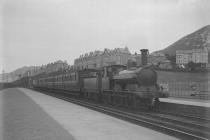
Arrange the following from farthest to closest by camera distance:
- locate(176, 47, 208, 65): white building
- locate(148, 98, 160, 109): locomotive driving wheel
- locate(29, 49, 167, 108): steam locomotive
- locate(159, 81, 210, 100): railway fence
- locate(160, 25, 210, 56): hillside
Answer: locate(176, 47, 208, 65): white building → locate(160, 25, 210, 56): hillside → locate(159, 81, 210, 100): railway fence → locate(148, 98, 160, 109): locomotive driving wheel → locate(29, 49, 167, 108): steam locomotive

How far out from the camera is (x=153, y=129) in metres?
9.93

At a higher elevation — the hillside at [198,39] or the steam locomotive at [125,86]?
the hillside at [198,39]

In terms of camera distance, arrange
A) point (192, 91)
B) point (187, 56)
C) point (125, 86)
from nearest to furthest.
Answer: point (125, 86) → point (192, 91) → point (187, 56)

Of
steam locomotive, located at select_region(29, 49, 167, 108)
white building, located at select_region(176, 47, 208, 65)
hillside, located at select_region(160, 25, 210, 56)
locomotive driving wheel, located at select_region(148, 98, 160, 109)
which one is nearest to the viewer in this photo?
steam locomotive, located at select_region(29, 49, 167, 108)

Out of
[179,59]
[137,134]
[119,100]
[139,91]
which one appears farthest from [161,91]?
[179,59]

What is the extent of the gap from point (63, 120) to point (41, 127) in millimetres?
1972

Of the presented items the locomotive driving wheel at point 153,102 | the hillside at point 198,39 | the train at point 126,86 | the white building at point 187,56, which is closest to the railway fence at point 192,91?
the hillside at point 198,39

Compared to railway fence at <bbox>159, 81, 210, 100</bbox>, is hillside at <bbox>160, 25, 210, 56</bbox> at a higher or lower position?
higher

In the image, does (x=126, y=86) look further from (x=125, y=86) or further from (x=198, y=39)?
(x=198, y=39)

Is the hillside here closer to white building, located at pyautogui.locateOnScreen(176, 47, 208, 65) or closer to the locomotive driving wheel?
white building, located at pyautogui.locateOnScreen(176, 47, 208, 65)

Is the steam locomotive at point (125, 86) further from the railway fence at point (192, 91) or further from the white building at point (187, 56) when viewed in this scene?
the white building at point (187, 56)

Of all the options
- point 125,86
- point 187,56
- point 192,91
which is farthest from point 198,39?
point 125,86

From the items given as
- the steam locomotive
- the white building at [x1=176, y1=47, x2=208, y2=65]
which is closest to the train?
the steam locomotive

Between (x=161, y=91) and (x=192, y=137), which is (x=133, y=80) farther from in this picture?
(x=192, y=137)
